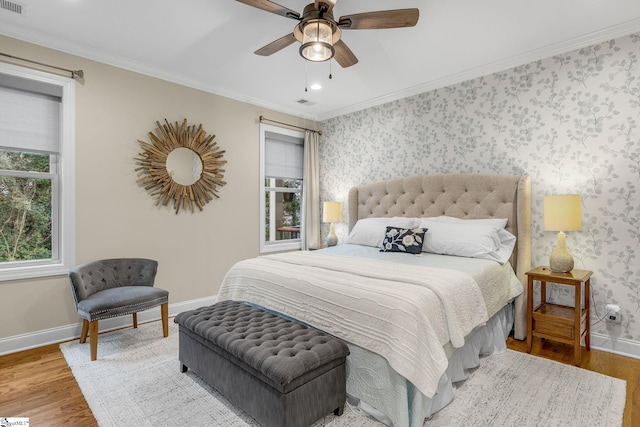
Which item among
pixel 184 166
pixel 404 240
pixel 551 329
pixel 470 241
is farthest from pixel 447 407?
pixel 184 166

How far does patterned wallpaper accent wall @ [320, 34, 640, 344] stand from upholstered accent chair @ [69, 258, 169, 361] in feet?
10.9

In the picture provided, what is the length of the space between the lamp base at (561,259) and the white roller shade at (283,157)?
3535 millimetres

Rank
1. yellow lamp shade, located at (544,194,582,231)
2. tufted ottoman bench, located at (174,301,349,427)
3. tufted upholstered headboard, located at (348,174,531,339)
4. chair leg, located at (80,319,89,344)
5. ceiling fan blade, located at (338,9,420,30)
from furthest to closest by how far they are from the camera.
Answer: tufted upholstered headboard, located at (348,174,531,339)
chair leg, located at (80,319,89,344)
yellow lamp shade, located at (544,194,582,231)
ceiling fan blade, located at (338,9,420,30)
tufted ottoman bench, located at (174,301,349,427)

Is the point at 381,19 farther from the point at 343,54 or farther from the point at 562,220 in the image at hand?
the point at 562,220

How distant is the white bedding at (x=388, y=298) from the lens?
169cm

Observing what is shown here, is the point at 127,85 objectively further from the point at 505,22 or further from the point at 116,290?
the point at 505,22

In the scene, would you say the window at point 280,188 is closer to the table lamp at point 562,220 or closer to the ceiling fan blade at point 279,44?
the ceiling fan blade at point 279,44

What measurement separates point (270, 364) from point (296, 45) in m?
2.77

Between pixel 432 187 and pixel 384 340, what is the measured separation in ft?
8.35

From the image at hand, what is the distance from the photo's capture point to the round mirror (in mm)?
3780

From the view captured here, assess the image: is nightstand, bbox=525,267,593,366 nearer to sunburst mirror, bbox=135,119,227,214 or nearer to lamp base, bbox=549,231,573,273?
lamp base, bbox=549,231,573,273

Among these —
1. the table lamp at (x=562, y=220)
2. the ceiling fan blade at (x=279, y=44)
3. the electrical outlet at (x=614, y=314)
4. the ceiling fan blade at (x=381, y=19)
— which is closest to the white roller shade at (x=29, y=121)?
the ceiling fan blade at (x=279, y=44)

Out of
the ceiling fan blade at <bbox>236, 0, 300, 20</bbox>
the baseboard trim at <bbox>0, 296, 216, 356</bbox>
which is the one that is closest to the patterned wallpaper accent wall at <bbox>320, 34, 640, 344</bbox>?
the ceiling fan blade at <bbox>236, 0, 300, 20</bbox>

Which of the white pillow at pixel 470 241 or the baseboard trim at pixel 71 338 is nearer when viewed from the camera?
the baseboard trim at pixel 71 338
